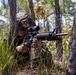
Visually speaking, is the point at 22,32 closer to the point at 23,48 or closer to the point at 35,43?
the point at 23,48

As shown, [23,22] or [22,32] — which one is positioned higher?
[23,22]

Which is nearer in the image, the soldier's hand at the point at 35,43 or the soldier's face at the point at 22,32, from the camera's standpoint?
the soldier's hand at the point at 35,43

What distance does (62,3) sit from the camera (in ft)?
80.3

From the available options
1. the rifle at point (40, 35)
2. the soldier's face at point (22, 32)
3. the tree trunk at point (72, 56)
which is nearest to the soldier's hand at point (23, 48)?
the rifle at point (40, 35)

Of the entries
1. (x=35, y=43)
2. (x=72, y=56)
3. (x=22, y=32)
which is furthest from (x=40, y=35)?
(x=72, y=56)

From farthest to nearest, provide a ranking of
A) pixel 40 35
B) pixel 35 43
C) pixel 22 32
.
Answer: pixel 22 32, pixel 40 35, pixel 35 43

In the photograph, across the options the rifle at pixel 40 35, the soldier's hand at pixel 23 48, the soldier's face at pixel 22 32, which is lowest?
the soldier's hand at pixel 23 48

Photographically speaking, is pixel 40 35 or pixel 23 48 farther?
pixel 23 48

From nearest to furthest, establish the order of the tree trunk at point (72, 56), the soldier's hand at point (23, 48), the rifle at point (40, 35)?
the tree trunk at point (72, 56)
the rifle at point (40, 35)
the soldier's hand at point (23, 48)

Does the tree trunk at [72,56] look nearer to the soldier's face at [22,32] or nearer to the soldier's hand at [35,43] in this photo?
the soldier's hand at [35,43]

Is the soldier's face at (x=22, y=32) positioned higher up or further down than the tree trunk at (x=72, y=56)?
further down

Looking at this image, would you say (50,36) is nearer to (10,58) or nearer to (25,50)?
(25,50)

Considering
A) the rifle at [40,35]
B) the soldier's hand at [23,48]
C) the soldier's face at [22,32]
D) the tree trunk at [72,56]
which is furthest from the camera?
the soldier's face at [22,32]

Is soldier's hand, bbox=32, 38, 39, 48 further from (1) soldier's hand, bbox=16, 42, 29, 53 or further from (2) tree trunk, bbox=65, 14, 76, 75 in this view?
(2) tree trunk, bbox=65, 14, 76, 75
